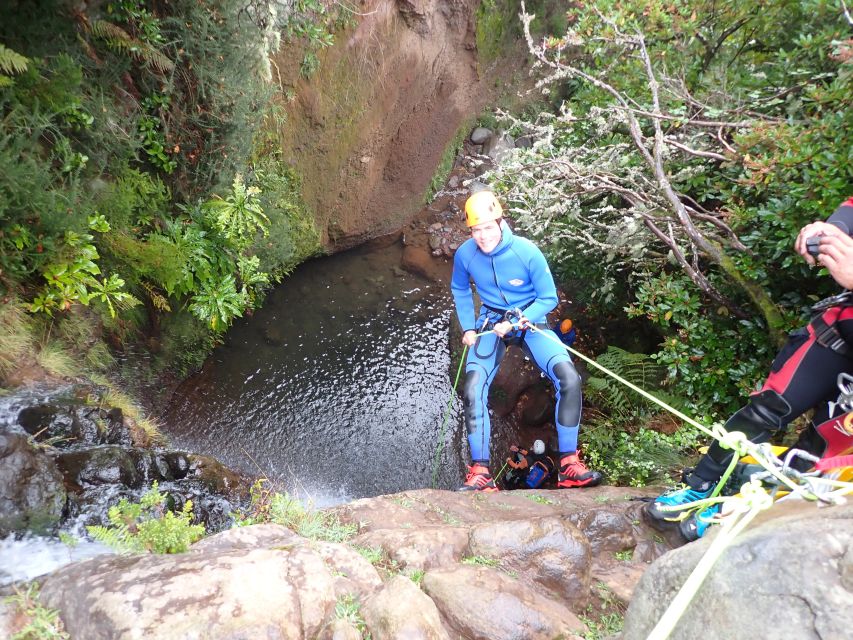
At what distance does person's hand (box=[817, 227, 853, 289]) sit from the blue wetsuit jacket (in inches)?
90.0

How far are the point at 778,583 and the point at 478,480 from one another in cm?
354

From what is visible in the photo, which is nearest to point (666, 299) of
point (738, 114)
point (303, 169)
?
point (738, 114)

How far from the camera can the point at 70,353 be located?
477 cm

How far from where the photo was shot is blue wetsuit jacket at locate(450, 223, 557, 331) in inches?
183

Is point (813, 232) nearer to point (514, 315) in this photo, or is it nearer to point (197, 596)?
point (514, 315)

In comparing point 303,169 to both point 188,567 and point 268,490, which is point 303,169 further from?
point 188,567

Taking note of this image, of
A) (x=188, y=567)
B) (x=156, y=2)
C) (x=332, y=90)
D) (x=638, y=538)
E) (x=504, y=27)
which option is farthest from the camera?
(x=504, y=27)

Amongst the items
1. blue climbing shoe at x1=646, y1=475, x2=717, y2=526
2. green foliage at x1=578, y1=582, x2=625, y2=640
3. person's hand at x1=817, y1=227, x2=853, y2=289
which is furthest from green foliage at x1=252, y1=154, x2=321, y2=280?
person's hand at x1=817, y1=227, x2=853, y2=289

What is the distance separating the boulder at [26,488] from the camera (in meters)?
3.52

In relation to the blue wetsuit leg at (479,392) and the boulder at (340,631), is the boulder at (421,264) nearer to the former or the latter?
the blue wetsuit leg at (479,392)

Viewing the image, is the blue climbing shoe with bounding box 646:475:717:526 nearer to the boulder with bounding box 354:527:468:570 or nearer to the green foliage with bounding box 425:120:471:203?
the boulder with bounding box 354:527:468:570

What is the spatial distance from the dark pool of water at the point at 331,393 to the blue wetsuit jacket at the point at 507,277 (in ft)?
6.39

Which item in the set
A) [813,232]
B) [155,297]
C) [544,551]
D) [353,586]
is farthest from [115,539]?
[813,232]

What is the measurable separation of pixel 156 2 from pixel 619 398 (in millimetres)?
6206
